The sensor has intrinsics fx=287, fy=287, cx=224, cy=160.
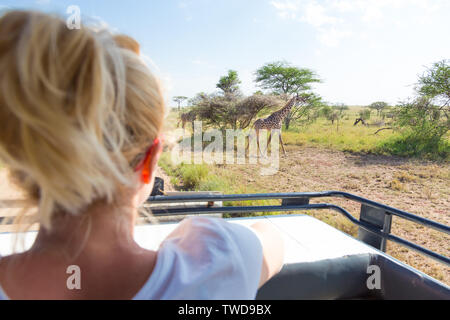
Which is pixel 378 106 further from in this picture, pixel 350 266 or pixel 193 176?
pixel 350 266

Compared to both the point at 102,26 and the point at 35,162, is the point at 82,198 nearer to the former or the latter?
the point at 35,162

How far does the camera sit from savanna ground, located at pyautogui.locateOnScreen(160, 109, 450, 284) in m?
3.19

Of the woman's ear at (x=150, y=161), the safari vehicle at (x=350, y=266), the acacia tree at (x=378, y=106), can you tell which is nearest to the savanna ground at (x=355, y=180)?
the safari vehicle at (x=350, y=266)

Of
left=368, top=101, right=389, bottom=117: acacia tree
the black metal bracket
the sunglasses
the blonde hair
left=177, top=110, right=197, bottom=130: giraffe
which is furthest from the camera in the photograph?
left=368, top=101, right=389, bottom=117: acacia tree

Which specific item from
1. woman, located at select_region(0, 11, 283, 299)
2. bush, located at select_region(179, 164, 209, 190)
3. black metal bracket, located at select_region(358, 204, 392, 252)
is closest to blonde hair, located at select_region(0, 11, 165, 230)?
woman, located at select_region(0, 11, 283, 299)

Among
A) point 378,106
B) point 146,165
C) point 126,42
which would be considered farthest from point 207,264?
point 378,106

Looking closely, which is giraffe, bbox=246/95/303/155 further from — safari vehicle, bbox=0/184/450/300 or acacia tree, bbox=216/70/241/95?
safari vehicle, bbox=0/184/450/300

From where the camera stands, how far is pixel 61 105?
9.2 inches

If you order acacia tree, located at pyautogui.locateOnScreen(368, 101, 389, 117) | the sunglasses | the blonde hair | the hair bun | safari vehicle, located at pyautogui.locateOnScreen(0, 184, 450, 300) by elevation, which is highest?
acacia tree, located at pyautogui.locateOnScreen(368, 101, 389, 117)

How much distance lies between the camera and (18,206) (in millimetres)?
329

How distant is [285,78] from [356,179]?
634 cm

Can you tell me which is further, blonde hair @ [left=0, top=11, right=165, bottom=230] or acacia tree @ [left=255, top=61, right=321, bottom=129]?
acacia tree @ [left=255, top=61, right=321, bottom=129]

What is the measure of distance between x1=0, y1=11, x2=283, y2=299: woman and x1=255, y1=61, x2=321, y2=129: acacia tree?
10.3 metres
